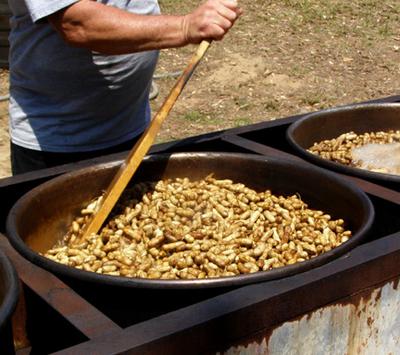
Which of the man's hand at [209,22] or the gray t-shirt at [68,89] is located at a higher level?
the man's hand at [209,22]

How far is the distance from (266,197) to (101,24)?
70 centimetres

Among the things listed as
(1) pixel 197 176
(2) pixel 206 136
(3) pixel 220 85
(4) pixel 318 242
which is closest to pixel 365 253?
(4) pixel 318 242

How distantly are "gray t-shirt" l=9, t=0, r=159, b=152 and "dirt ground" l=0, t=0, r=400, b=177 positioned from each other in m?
3.43

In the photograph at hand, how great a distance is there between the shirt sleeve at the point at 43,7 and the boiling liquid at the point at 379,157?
109 cm

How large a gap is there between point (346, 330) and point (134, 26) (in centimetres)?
110

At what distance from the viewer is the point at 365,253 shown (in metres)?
1.86

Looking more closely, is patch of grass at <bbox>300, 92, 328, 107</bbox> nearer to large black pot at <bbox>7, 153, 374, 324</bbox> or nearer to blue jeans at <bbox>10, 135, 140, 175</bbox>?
blue jeans at <bbox>10, 135, 140, 175</bbox>

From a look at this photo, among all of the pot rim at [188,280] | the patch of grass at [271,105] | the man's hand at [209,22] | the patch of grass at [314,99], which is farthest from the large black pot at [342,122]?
the patch of grass at [314,99]

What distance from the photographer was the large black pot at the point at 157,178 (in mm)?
1681

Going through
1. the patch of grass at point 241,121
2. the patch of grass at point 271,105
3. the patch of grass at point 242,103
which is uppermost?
the patch of grass at point 271,105

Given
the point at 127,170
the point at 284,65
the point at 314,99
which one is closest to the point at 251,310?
the point at 127,170

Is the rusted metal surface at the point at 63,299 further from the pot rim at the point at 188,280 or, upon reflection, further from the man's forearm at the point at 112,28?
the man's forearm at the point at 112,28

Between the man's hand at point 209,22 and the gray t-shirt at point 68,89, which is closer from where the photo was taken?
the man's hand at point 209,22

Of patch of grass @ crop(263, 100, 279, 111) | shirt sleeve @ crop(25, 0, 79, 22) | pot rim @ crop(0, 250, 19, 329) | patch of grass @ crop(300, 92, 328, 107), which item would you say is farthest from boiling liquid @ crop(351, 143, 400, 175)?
patch of grass @ crop(300, 92, 328, 107)
